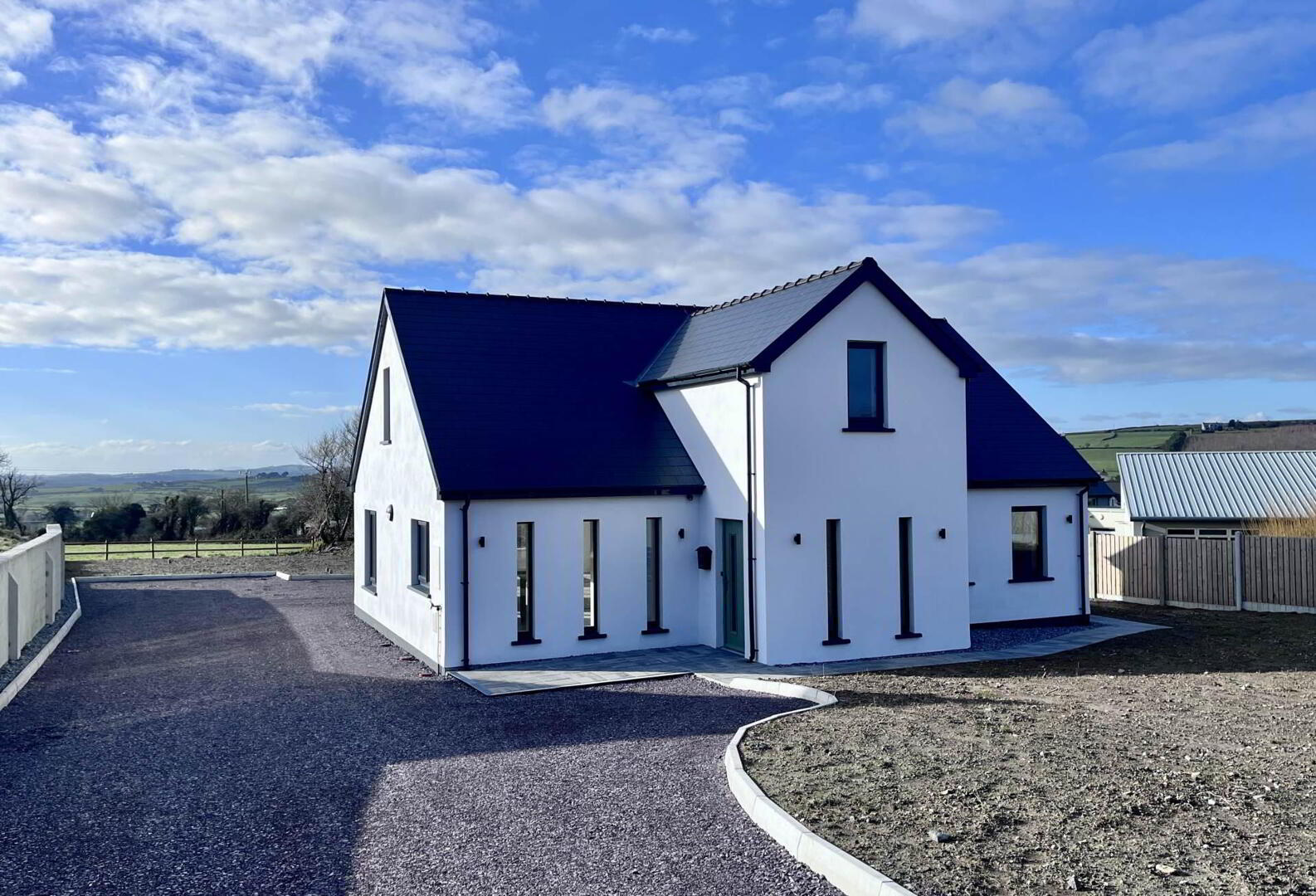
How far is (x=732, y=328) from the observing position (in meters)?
15.7

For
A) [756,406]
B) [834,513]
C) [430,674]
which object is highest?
[756,406]

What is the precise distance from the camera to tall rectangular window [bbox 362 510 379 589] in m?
18.5

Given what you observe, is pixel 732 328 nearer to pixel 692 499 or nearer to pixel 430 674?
pixel 692 499

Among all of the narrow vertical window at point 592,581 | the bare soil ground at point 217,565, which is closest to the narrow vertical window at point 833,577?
the narrow vertical window at point 592,581

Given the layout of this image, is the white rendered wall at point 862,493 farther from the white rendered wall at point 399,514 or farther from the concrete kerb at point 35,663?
the concrete kerb at point 35,663

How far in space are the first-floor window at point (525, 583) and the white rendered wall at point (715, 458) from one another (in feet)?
9.14

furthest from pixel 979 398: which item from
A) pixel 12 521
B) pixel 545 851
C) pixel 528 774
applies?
pixel 12 521

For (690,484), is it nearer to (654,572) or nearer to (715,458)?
(715,458)

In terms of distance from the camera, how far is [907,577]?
14.7 meters

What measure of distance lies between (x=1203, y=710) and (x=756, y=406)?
671 cm

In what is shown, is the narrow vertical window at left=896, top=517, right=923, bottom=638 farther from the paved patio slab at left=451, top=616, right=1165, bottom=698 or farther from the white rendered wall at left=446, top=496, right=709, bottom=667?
the white rendered wall at left=446, top=496, right=709, bottom=667

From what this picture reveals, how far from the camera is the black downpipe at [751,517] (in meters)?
13.6

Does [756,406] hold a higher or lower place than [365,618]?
higher

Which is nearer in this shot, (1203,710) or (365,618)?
(1203,710)
